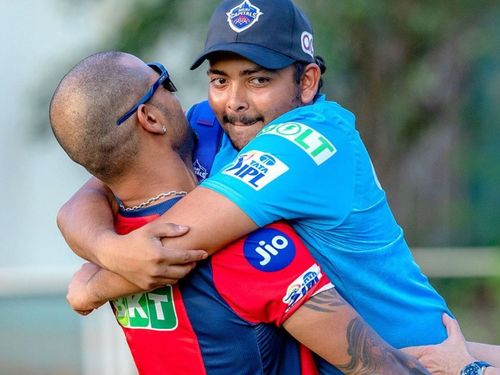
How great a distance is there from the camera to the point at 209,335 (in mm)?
3688

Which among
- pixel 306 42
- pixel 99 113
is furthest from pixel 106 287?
pixel 306 42

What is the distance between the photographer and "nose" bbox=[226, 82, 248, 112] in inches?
159

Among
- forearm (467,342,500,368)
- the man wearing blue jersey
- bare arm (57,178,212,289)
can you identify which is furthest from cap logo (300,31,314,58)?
forearm (467,342,500,368)

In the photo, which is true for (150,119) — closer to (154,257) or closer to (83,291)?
(154,257)

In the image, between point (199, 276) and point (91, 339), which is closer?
point (199, 276)

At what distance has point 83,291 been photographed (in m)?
3.92

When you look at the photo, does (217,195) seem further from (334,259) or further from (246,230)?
(334,259)

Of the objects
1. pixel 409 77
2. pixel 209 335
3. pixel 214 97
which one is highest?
pixel 214 97

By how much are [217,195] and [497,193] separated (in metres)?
10.6

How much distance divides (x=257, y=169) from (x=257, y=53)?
0.56 metres

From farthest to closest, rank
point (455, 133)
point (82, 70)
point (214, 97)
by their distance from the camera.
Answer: point (455, 133) → point (214, 97) → point (82, 70)

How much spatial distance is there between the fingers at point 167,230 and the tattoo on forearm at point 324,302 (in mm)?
455

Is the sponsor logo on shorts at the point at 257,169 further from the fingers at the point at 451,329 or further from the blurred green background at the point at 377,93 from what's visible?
the blurred green background at the point at 377,93

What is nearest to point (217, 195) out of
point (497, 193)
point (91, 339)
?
A: point (91, 339)
